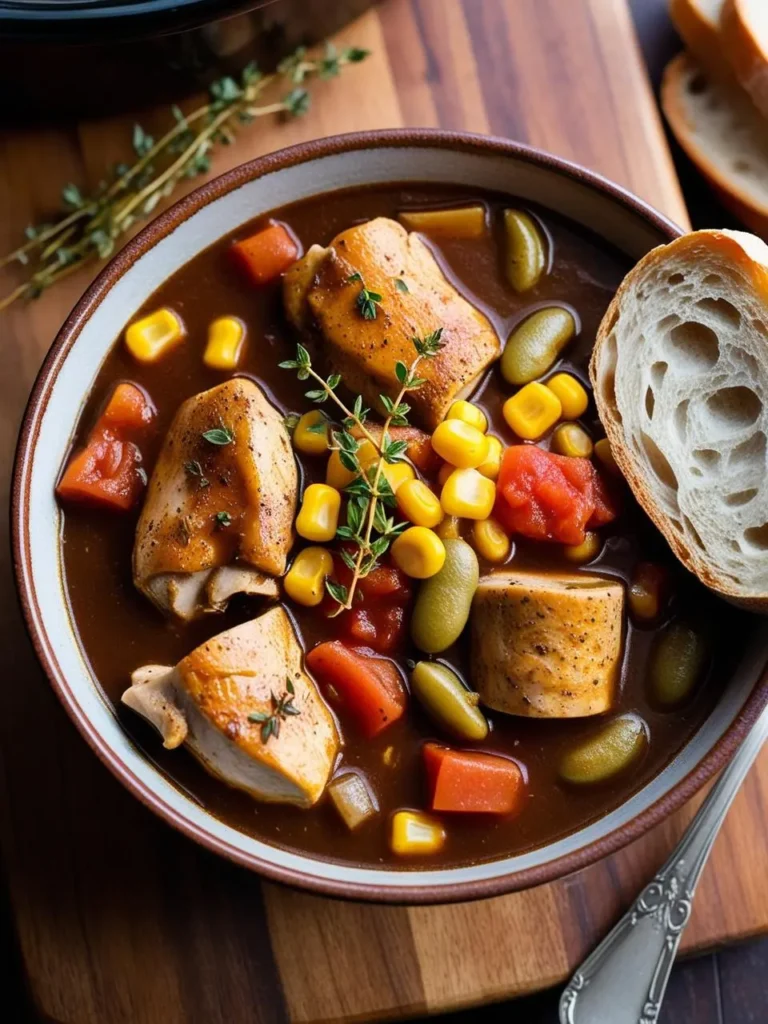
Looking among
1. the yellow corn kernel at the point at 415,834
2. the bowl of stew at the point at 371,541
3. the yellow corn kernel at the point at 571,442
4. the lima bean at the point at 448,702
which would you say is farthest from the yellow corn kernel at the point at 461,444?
the yellow corn kernel at the point at 415,834

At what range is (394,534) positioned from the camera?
118 inches

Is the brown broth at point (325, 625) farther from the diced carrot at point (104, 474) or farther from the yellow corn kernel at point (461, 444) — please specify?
the yellow corn kernel at point (461, 444)

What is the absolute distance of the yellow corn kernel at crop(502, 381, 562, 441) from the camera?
3.11 m

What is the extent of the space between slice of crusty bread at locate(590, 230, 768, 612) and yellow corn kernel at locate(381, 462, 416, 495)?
1.82 ft

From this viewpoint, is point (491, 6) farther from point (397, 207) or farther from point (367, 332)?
point (367, 332)

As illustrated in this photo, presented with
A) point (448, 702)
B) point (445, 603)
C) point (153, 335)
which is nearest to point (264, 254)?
point (153, 335)

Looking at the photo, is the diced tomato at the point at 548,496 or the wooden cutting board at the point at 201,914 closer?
the diced tomato at the point at 548,496

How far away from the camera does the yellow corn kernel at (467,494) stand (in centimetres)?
302

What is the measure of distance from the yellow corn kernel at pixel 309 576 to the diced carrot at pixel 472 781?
1.66 feet

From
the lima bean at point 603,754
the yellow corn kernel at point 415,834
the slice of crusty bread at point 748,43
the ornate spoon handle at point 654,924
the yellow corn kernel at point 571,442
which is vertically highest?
the slice of crusty bread at point 748,43

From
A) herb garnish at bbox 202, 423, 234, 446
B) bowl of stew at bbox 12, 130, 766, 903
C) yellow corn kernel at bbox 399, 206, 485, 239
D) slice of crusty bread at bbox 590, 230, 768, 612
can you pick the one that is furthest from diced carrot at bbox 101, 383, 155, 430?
slice of crusty bread at bbox 590, 230, 768, 612

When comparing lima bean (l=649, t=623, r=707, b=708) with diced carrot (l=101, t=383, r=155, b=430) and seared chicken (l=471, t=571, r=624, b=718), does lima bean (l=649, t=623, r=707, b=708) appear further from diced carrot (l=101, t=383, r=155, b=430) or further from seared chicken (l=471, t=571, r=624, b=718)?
diced carrot (l=101, t=383, r=155, b=430)

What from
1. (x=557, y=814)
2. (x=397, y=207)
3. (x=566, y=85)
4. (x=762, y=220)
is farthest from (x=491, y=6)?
(x=557, y=814)

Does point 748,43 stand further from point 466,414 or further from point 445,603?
point 445,603
